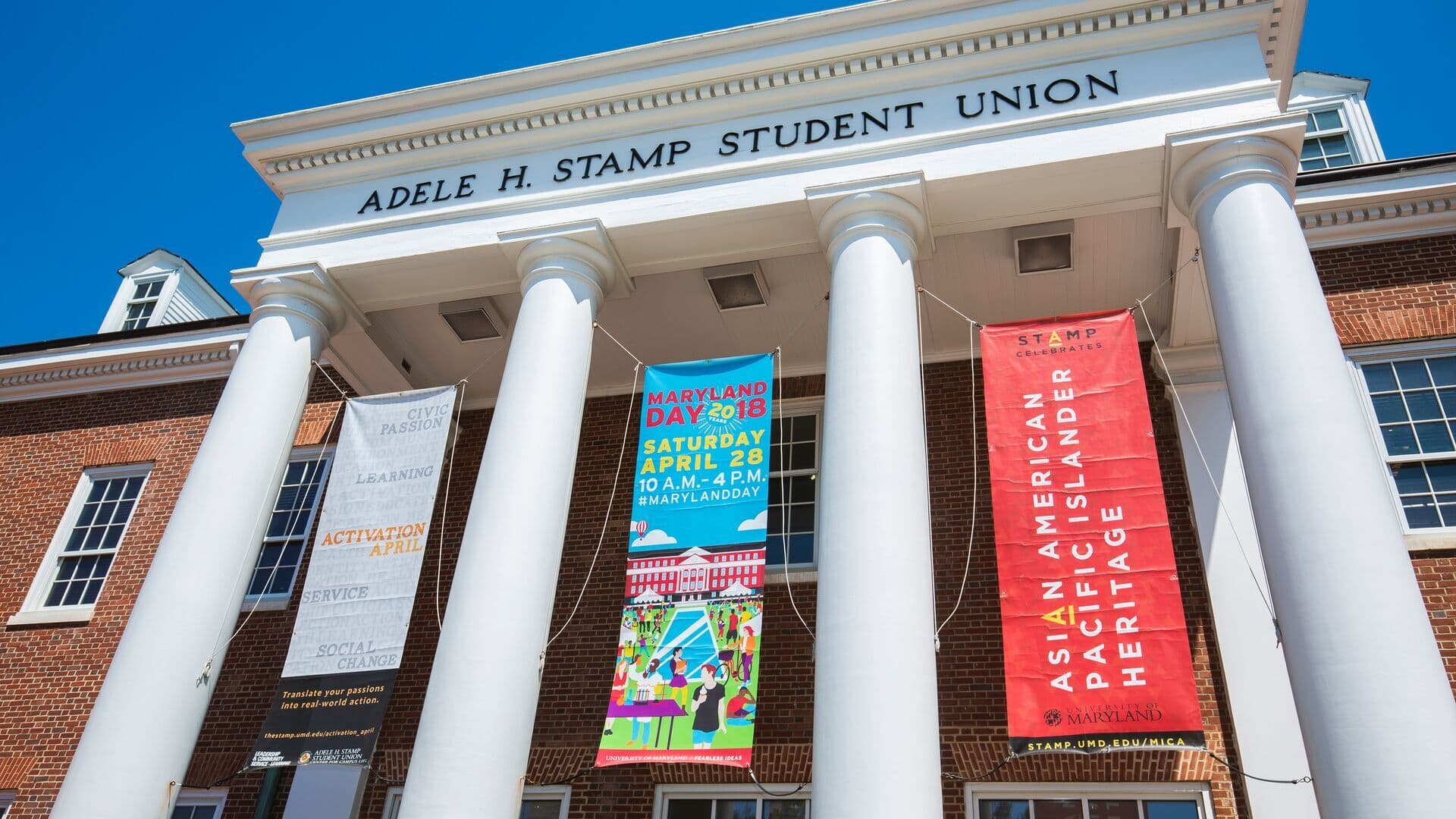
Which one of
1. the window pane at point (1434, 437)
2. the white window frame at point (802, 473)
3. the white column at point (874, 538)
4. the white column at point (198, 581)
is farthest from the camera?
the white window frame at point (802, 473)

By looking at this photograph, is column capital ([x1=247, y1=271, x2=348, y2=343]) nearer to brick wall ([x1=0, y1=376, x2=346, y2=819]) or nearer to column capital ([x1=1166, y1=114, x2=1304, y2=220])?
brick wall ([x1=0, y1=376, x2=346, y2=819])

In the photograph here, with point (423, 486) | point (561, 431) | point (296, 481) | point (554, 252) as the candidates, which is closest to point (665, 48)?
point (554, 252)

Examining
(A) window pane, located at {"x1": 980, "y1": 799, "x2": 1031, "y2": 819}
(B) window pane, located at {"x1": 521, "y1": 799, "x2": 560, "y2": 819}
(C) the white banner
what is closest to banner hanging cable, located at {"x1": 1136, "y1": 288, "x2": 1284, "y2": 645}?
(A) window pane, located at {"x1": 980, "y1": 799, "x2": 1031, "y2": 819}

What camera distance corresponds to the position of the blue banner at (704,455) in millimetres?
9047

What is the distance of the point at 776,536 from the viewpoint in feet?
40.5

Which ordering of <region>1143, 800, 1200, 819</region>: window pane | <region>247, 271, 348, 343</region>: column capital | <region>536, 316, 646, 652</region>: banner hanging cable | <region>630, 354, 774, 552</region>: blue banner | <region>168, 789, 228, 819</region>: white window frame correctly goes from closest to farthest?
<region>630, 354, 774, 552</region>: blue banner < <region>1143, 800, 1200, 819</region>: window pane < <region>247, 271, 348, 343</region>: column capital < <region>536, 316, 646, 652</region>: banner hanging cable < <region>168, 789, 228, 819</region>: white window frame

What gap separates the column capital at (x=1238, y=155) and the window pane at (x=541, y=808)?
28.6ft

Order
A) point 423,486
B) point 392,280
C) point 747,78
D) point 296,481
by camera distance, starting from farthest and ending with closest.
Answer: point 296,481 → point 392,280 → point 747,78 → point 423,486

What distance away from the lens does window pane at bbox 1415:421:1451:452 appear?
1073 centimetres

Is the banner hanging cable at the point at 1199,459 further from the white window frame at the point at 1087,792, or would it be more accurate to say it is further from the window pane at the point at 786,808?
the window pane at the point at 786,808

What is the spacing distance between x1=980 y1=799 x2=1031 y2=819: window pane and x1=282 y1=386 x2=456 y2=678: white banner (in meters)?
5.76

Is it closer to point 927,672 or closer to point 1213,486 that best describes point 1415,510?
point 1213,486

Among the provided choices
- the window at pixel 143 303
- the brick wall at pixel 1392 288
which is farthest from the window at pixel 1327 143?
the window at pixel 143 303

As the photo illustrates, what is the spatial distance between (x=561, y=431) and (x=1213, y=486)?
6836 mm
